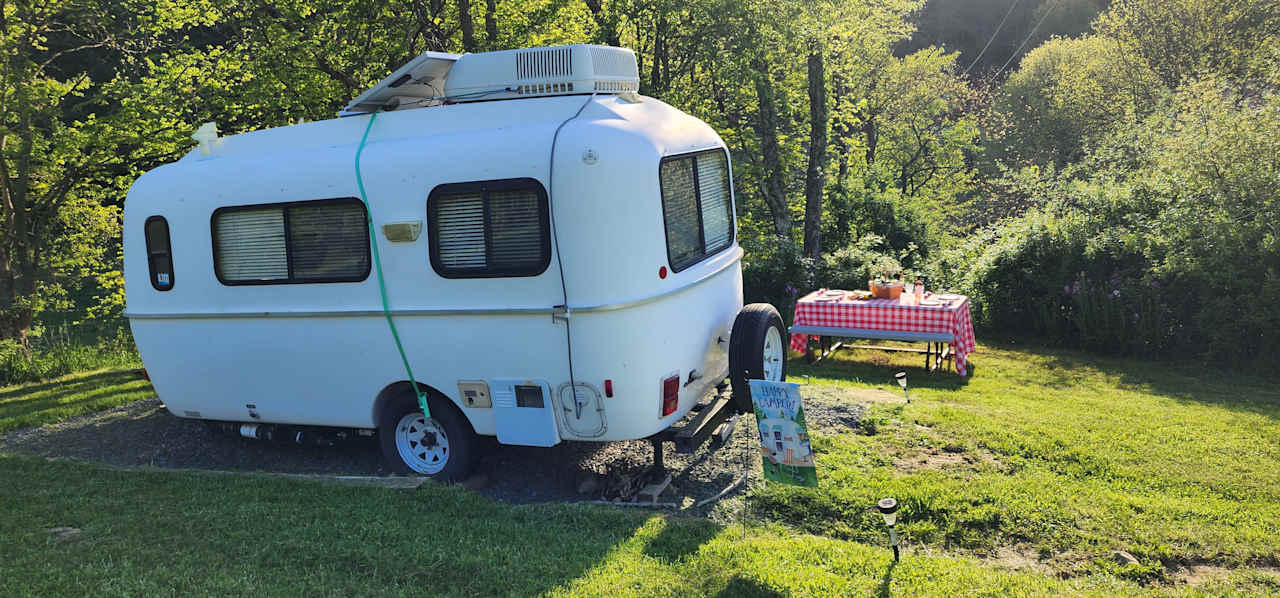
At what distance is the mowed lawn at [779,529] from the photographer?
14.9 feet

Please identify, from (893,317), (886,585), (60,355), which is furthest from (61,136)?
(886,585)

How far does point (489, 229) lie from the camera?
19.2ft

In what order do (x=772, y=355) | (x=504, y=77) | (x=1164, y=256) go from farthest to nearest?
1. (x=1164, y=256)
2. (x=772, y=355)
3. (x=504, y=77)

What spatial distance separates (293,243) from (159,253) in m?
1.46

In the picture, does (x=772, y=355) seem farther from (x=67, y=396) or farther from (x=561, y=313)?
(x=67, y=396)

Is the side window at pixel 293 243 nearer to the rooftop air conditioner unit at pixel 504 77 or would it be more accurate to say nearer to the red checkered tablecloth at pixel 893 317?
the rooftop air conditioner unit at pixel 504 77

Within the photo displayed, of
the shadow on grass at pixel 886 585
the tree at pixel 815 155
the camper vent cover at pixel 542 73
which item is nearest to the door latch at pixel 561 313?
the camper vent cover at pixel 542 73

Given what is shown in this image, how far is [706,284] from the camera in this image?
253 inches

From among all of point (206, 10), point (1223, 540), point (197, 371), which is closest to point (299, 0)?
point (206, 10)

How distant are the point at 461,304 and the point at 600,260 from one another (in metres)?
1.14

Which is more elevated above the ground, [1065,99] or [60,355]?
[1065,99]

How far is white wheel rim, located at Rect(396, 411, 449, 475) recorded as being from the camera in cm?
654

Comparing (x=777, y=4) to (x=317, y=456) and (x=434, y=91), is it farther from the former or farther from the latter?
(x=317, y=456)

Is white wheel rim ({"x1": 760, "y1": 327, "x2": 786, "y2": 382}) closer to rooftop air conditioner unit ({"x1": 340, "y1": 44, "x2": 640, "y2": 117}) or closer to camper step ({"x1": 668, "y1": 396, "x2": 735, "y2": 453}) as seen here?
camper step ({"x1": 668, "y1": 396, "x2": 735, "y2": 453})
